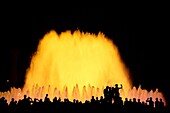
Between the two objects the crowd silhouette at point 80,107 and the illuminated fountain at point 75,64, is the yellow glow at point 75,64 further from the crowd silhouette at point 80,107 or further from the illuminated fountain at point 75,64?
the crowd silhouette at point 80,107

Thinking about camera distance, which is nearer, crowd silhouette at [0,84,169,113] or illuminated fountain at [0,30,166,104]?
crowd silhouette at [0,84,169,113]

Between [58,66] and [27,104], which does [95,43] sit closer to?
[58,66]

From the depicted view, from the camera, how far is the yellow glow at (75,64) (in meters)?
32.1

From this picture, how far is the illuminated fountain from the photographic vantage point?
3197cm

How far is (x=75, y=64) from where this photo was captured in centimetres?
3341

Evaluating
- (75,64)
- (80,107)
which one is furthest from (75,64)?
(80,107)

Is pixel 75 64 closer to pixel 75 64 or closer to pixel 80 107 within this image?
pixel 75 64

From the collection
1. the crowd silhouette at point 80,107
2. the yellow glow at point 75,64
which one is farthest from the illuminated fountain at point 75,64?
the crowd silhouette at point 80,107

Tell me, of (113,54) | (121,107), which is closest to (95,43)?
(113,54)

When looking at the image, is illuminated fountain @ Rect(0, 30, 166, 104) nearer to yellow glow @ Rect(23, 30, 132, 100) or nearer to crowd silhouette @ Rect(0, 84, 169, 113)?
yellow glow @ Rect(23, 30, 132, 100)

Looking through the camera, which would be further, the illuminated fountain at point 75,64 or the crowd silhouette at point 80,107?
the illuminated fountain at point 75,64

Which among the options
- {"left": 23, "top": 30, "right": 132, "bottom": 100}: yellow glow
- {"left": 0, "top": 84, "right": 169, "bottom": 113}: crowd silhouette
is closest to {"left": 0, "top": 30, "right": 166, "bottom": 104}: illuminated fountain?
{"left": 23, "top": 30, "right": 132, "bottom": 100}: yellow glow

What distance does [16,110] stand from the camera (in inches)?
637

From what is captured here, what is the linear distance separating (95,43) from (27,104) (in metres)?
20.3
